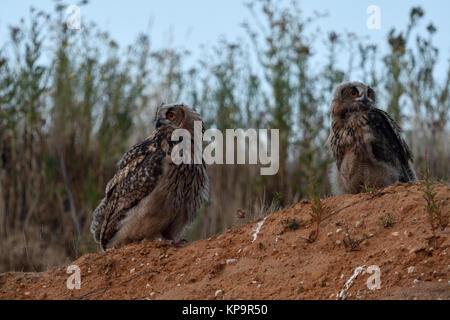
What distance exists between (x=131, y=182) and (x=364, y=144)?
199cm

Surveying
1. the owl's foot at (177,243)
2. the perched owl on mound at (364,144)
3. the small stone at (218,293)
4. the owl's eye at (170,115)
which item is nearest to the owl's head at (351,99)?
the perched owl on mound at (364,144)

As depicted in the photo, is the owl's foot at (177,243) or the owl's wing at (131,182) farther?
the owl's wing at (131,182)

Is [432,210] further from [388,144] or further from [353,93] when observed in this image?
[353,93]

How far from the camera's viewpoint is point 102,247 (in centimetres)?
489

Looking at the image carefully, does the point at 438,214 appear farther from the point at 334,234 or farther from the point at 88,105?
the point at 88,105

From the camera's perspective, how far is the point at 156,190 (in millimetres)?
4488

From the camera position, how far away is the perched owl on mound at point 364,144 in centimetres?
465

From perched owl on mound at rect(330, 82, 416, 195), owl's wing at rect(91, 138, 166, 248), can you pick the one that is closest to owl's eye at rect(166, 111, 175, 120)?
owl's wing at rect(91, 138, 166, 248)

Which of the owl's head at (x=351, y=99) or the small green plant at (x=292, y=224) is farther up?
the owl's head at (x=351, y=99)

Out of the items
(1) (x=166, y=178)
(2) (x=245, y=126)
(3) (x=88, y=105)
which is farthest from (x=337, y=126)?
(3) (x=88, y=105)

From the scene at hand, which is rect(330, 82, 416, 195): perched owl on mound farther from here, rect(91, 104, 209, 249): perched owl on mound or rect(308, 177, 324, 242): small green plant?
rect(91, 104, 209, 249): perched owl on mound

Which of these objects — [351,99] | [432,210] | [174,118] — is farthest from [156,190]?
[432,210]

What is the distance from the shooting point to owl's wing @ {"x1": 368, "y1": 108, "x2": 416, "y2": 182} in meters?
4.65

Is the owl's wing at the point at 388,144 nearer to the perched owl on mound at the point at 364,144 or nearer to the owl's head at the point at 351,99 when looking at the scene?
the perched owl on mound at the point at 364,144
